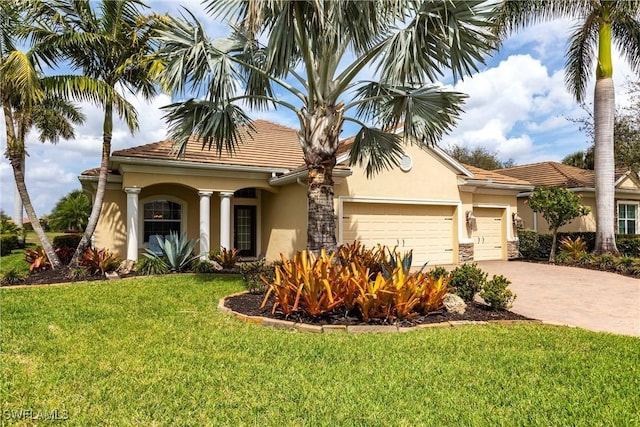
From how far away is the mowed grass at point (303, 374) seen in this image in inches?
127

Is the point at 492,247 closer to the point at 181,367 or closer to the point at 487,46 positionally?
the point at 487,46

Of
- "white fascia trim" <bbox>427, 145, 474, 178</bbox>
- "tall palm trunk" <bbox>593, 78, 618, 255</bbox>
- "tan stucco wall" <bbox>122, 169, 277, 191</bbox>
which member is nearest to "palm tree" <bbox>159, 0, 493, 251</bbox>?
"tan stucco wall" <bbox>122, 169, 277, 191</bbox>

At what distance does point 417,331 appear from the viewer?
5.75m

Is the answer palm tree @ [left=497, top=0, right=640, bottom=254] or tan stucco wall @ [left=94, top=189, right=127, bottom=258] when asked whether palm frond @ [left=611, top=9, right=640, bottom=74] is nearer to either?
palm tree @ [left=497, top=0, right=640, bottom=254]

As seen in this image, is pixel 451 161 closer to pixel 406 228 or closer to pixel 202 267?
pixel 406 228

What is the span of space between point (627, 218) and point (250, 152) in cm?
1958

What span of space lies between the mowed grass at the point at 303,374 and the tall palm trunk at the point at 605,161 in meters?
10.6

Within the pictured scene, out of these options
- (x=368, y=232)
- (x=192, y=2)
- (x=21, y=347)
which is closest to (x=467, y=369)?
(x=21, y=347)

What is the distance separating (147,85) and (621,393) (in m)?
13.2

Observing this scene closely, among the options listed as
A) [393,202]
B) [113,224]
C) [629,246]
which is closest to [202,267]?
[113,224]

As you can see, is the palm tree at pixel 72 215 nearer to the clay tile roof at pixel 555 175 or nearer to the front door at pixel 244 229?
the front door at pixel 244 229

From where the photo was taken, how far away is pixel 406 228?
46.3ft

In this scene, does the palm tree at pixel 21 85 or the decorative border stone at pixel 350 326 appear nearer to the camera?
the decorative border stone at pixel 350 326

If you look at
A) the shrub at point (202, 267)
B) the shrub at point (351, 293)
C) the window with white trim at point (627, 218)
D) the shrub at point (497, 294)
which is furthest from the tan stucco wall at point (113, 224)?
the window with white trim at point (627, 218)
